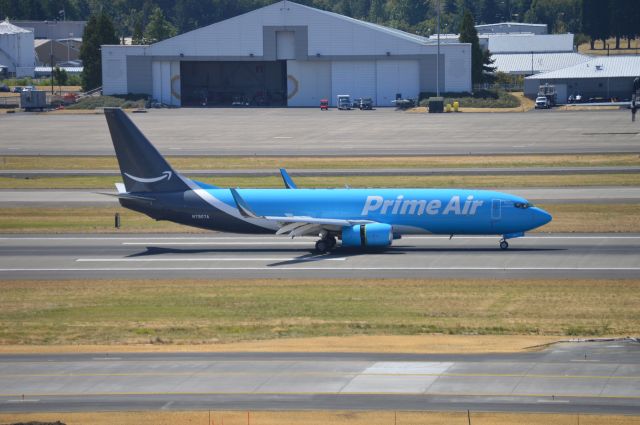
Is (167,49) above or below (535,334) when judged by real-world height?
above

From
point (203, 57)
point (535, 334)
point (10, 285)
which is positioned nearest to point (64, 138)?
point (203, 57)

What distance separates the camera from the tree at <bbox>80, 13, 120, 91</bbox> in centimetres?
18250

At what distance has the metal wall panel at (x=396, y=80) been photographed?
159m

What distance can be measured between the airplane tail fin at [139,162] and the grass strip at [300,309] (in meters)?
9.42

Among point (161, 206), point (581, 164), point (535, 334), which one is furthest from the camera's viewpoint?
point (581, 164)

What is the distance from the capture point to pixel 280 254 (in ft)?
173

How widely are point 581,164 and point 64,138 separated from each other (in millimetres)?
59967

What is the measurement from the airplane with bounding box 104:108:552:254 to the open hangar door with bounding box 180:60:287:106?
11876cm

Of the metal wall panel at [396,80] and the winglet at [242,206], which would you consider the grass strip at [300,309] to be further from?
the metal wall panel at [396,80]

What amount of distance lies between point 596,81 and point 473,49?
2361cm

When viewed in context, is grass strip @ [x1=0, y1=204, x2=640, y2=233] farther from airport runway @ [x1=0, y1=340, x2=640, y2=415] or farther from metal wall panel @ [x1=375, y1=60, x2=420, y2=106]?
metal wall panel @ [x1=375, y1=60, x2=420, y2=106]

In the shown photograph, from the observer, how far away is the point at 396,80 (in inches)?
6289

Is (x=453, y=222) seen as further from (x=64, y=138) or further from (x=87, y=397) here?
(x=64, y=138)

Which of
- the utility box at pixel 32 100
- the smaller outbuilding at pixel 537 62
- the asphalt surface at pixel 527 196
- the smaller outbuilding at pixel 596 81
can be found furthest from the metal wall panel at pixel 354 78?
the asphalt surface at pixel 527 196
